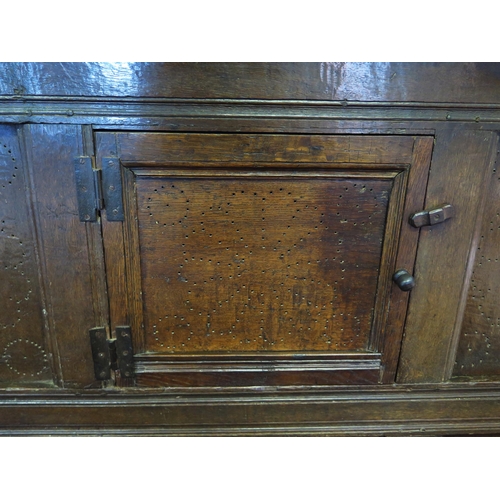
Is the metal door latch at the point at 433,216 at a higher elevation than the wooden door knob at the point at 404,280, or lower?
higher

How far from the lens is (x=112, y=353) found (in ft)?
4.05

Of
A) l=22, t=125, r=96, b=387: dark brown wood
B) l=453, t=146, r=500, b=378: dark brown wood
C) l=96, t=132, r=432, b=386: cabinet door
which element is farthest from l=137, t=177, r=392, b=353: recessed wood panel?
l=453, t=146, r=500, b=378: dark brown wood

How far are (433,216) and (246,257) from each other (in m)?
0.54

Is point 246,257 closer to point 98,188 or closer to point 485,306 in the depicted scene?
point 98,188

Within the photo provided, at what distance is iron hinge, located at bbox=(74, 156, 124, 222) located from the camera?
1068mm

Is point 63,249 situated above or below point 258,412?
above

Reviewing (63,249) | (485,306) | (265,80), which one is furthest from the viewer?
(485,306)

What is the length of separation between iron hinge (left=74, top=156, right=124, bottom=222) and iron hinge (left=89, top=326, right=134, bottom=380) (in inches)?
14.0

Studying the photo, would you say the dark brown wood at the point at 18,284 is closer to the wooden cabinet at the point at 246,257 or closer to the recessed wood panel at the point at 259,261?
the wooden cabinet at the point at 246,257

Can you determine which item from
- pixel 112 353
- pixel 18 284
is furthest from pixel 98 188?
pixel 112 353

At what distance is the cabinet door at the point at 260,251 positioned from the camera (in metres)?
1.08

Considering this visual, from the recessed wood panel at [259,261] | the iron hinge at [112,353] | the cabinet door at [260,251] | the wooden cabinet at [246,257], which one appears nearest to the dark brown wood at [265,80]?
the wooden cabinet at [246,257]

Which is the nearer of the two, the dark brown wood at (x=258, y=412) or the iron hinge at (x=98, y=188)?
the iron hinge at (x=98, y=188)
